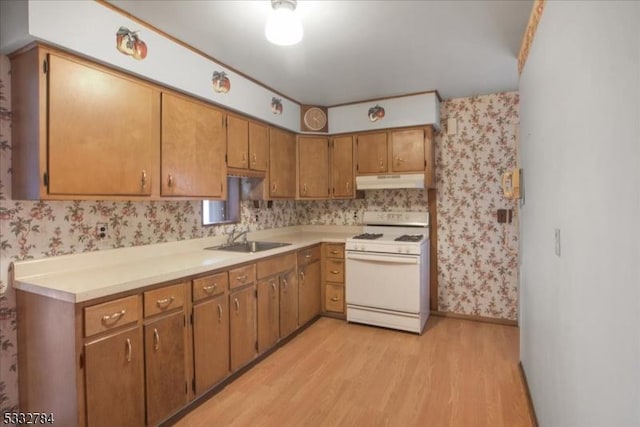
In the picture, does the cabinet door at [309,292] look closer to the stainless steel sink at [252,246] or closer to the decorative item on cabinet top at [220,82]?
the stainless steel sink at [252,246]

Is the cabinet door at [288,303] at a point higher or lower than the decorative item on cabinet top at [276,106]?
lower

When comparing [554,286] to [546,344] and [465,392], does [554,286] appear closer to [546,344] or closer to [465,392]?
[546,344]

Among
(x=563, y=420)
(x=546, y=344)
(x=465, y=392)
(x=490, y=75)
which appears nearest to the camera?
(x=563, y=420)

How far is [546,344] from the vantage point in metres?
1.63

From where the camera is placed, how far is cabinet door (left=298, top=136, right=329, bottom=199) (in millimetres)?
3791

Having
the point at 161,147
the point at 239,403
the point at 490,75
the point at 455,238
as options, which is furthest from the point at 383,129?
the point at 239,403

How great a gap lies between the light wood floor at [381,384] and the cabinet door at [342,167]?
156 centimetres

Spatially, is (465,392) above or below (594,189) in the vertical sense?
below

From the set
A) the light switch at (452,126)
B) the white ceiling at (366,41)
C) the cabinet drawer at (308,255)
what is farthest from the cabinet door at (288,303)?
Result: the light switch at (452,126)

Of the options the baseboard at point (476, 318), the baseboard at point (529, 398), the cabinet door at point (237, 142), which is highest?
the cabinet door at point (237, 142)

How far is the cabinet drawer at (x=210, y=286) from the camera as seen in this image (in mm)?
2082

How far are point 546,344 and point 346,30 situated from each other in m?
2.12

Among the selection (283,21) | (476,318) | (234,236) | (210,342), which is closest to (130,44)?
(283,21)

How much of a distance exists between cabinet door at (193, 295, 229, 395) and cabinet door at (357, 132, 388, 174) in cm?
214
